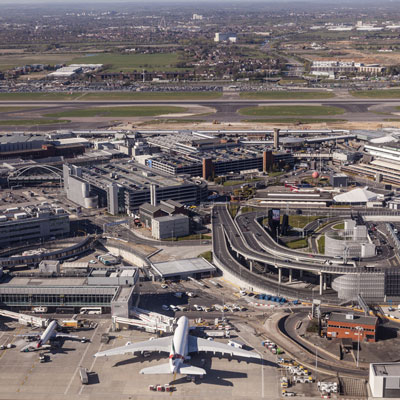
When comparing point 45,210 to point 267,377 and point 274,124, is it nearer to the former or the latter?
point 267,377

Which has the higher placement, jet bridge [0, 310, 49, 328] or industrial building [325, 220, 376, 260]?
industrial building [325, 220, 376, 260]

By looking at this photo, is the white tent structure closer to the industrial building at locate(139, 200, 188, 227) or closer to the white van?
the industrial building at locate(139, 200, 188, 227)

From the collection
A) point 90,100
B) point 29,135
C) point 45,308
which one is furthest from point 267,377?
point 90,100

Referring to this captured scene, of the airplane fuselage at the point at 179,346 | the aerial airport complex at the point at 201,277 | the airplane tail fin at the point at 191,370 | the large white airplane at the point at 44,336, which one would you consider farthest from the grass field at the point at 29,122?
the airplane tail fin at the point at 191,370

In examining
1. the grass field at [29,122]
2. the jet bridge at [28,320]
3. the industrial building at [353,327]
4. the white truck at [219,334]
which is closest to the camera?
the industrial building at [353,327]

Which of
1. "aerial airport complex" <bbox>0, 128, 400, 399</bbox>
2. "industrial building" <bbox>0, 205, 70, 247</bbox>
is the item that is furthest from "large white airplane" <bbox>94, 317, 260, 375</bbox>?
"industrial building" <bbox>0, 205, 70, 247</bbox>

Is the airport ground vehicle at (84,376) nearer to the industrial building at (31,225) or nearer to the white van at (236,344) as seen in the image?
the white van at (236,344)

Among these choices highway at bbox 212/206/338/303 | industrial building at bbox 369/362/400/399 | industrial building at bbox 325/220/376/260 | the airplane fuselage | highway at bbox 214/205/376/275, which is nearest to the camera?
industrial building at bbox 369/362/400/399
